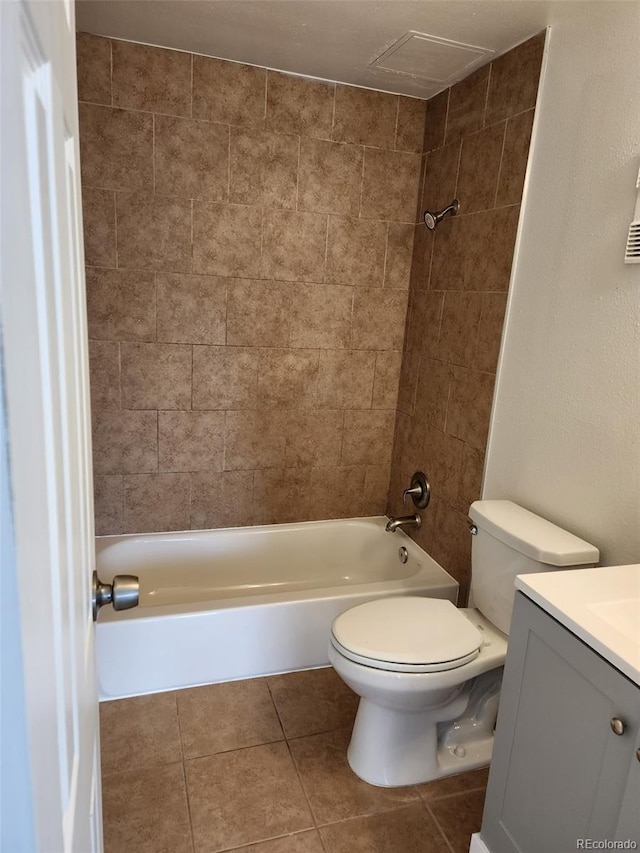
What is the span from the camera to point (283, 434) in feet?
→ 9.11

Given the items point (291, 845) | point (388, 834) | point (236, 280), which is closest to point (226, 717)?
point (291, 845)

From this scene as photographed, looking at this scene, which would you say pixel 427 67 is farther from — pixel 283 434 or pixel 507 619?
pixel 507 619

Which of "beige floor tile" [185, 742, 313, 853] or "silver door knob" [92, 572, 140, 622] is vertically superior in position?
"silver door knob" [92, 572, 140, 622]

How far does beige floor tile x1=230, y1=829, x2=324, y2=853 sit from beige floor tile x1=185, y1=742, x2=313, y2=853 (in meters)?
0.02

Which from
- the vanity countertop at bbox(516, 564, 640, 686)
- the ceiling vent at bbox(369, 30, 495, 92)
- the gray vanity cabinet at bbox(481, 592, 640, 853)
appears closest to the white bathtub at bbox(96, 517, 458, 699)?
the gray vanity cabinet at bbox(481, 592, 640, 853)

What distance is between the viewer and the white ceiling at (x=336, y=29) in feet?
5.82

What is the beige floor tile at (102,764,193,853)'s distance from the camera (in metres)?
1.56

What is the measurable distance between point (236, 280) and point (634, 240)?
5.21 feet

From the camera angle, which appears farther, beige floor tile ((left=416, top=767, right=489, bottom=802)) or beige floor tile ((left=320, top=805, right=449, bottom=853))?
beige floor tile ((left=416, top=767, right=489, bottom=802))

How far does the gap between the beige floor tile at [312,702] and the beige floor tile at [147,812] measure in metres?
0.42

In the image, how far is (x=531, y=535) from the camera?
1.69 metres

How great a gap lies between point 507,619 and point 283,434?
1.35 meters

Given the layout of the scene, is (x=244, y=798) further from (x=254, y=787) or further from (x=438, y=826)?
(x=438, y=826)

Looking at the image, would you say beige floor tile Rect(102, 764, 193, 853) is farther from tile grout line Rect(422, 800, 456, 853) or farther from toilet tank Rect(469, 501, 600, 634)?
toilet tank Rect(469, 501, 600, 634)
